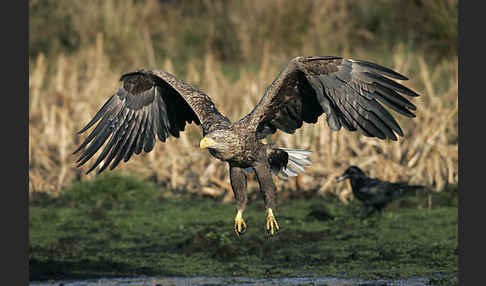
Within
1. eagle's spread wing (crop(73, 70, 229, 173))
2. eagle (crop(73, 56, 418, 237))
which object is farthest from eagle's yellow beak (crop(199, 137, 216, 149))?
eagle's spread wing (crop(73, 70, 229, 173))

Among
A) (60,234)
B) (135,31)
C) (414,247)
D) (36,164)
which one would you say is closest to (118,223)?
(60,234)

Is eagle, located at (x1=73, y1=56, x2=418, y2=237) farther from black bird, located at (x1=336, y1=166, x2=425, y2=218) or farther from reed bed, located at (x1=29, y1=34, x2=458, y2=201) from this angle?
reed bed, located at (x1=29, y1=34, x2=458, y2=201)

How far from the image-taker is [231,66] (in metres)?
20.4

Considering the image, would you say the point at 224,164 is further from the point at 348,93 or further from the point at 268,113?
the point at 348,93

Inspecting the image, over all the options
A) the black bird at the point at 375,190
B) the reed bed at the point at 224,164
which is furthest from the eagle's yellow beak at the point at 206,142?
the reed bed at the point at 224,164

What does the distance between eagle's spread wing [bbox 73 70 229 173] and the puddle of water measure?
119 centimetres

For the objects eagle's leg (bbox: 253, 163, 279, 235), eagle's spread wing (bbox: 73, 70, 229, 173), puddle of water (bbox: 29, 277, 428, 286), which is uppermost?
eagle's spread wing (bbox: 73, 70, 229, 173)

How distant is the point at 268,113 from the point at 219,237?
2.63 m

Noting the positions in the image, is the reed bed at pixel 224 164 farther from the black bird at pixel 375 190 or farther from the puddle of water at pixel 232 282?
the puddle of water at pixel 232 282

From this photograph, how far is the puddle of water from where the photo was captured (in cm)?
890

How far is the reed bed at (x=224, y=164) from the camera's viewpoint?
12531 mm

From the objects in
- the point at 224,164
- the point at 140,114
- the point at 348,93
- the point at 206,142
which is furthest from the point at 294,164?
the point at 224,164

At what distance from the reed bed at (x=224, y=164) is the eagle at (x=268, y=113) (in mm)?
3373

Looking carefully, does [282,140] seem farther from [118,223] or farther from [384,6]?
[384,6]
